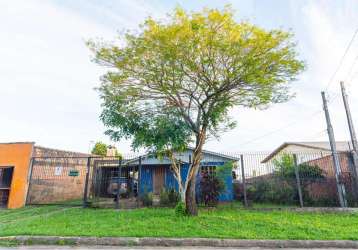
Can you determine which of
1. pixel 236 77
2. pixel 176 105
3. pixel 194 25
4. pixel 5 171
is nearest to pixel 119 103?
pixel 176 105

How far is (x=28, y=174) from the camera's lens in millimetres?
13219

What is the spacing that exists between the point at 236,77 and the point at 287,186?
6.24m

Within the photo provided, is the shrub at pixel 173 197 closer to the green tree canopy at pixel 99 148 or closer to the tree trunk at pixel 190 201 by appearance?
the tree trunk at pixel 190 201

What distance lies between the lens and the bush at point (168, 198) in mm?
11148

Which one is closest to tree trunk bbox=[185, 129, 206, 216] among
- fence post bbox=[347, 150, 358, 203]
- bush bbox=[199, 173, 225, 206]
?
bush bbox=[199, 173, 225, 206]

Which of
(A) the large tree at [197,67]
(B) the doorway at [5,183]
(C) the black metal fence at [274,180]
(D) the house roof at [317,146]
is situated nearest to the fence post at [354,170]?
(C) the black metal fence at [274,180]

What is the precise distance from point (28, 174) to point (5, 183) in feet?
6.58

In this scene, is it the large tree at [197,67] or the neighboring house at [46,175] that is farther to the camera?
the neighboring house at [46,175]

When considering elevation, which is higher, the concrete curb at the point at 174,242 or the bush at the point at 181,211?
the bush at the point at 181,211

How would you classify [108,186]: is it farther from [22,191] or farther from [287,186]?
[287,186]

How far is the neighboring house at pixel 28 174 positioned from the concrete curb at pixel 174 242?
753 centimetres

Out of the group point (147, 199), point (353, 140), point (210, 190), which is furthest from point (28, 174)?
point (353, 140)

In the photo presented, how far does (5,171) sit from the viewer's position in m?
14.0

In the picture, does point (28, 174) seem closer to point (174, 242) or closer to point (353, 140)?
point (174, 242)
